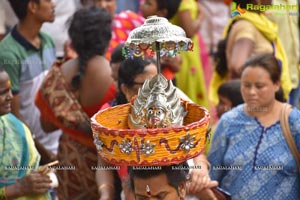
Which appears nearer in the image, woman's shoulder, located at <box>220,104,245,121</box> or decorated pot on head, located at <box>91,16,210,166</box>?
decorated pot on head, located at <box>91,16,210,166</box>

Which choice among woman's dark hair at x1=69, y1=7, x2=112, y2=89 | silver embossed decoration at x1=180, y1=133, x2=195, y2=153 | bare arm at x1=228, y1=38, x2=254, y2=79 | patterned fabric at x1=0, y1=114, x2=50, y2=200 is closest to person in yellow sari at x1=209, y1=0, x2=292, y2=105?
bare arm at x1=228, y1=38, x2=254, y2=79

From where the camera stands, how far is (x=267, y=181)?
17.2 ft

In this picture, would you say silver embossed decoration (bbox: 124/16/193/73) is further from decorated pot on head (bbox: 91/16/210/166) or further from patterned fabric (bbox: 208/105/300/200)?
patterned fabric (bbox: 208/105/300/200)

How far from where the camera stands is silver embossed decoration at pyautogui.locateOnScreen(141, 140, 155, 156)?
355 cm

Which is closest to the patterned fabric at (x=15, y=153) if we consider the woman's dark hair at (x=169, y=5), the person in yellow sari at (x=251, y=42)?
the woman's dark hair at (x=169, y=5)

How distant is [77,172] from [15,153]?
694mm

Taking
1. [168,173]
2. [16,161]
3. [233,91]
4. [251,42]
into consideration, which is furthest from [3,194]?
[251,42]

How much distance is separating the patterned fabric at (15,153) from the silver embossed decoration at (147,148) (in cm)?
183

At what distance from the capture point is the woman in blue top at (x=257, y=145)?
5230 mm

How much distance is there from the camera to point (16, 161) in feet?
17.0

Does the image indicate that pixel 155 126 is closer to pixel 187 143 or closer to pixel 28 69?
pixel 187 143

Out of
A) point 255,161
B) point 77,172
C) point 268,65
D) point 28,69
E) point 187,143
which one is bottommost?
point 77,172

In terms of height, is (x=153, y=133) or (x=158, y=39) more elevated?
(x=158, y=39)

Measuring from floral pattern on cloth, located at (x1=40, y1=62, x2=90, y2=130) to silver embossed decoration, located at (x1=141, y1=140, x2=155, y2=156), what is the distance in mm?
2066
